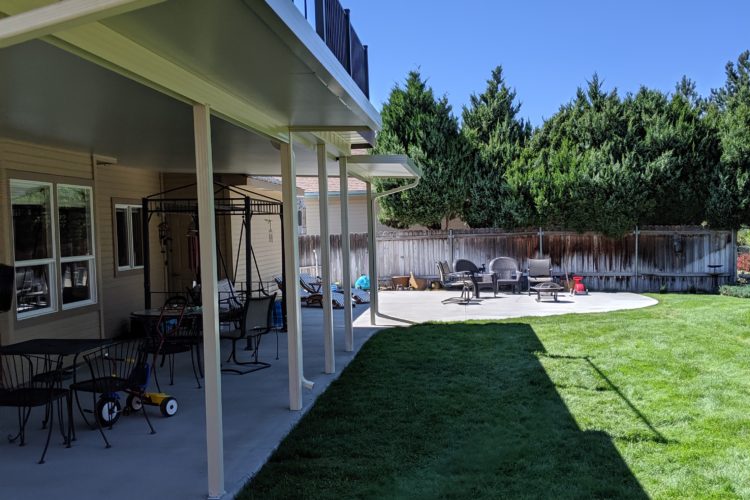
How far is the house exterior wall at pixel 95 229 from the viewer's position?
6.42m

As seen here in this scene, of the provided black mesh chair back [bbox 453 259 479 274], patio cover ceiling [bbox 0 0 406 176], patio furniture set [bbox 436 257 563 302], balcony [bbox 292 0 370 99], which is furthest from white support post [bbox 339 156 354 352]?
black mesh chair back [bbox 453 259 479 274]

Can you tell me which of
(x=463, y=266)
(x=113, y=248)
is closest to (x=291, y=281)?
(x=113, y=248)

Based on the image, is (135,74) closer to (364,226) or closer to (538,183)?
(538,183)

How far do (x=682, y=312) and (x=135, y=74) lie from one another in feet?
34.7

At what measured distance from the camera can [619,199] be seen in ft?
48.3

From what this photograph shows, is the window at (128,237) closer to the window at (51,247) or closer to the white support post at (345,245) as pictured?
the window at (51,247)

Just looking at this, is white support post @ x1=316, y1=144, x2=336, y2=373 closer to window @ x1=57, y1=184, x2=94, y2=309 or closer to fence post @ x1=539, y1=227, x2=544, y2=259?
window @ x1=57, y1=184, x2=94, y2=309

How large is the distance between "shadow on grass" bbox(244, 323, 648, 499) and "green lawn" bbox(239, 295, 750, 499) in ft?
0.04

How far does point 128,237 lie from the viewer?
31.2ft

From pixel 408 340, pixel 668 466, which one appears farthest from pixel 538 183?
pixel 668 466

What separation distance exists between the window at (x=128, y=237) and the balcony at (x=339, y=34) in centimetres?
446

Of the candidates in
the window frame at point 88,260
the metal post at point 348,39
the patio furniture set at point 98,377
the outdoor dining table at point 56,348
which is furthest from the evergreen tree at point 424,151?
the outdoor dining table at point 56,348

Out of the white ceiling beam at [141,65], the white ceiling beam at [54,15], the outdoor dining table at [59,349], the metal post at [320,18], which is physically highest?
the metal post at [320,18]

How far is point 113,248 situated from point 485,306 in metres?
7.13
